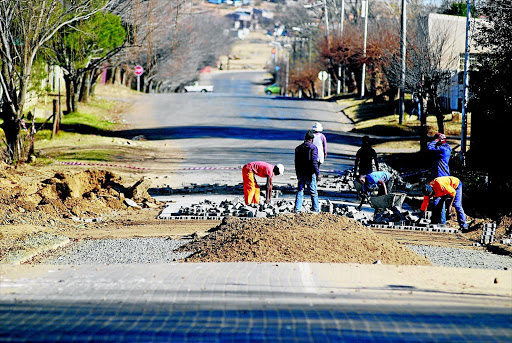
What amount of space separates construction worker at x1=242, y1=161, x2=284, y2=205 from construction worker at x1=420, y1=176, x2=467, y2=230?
301cm

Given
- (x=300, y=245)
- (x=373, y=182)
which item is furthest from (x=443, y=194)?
(x=300, y=245)

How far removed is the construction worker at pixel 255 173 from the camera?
54.6 ft

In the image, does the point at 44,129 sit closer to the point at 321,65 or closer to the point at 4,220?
the point at 4,220

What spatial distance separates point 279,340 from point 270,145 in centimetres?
2742

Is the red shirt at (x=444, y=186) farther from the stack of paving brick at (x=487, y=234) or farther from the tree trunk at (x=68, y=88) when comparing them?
the tree trunk at (x=68, y=88)

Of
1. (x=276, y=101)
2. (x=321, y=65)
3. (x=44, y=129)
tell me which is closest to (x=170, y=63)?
(x=321, y=65)

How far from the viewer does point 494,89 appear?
23.8 meters

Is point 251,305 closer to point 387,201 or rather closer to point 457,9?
point 387,201

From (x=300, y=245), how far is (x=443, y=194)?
472cm

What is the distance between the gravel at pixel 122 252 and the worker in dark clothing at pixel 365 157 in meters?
5.96

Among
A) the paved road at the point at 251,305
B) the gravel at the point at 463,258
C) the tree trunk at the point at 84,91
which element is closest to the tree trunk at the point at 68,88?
the tree trunk at the point at 84,91

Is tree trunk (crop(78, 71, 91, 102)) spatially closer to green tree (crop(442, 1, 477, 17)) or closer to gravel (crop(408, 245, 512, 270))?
green tree (crop(442, 1, 477, 17))

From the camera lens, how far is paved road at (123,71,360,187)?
98.5ft

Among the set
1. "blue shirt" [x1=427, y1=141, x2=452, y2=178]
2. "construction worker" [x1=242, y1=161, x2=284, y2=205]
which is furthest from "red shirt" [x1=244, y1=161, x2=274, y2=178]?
"blue shirt" [x1=427, y1=141, x2=452, y2=178]
